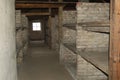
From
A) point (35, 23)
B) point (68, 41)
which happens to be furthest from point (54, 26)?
point (35, 23)

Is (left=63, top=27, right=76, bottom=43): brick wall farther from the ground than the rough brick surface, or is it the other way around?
(left=63, top=27, right=76, bottom=43): brick wall

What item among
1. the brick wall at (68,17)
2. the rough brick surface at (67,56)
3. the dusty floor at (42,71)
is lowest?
the dusty floor at (42,71)

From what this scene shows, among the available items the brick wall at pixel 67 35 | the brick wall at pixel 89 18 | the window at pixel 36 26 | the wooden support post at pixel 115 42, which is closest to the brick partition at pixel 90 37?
the brick wall at pixel 89 18

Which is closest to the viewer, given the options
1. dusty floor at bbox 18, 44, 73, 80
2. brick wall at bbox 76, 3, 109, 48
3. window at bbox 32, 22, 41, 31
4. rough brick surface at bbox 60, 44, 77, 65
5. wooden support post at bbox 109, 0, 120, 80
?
wooden support post at bbox 109, 0, 120, 80

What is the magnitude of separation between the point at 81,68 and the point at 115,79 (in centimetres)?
261

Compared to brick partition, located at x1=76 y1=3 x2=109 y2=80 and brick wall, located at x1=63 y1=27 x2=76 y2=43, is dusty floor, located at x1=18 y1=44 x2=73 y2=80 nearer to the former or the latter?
brick partition, located at x1=76 y1=3 x2=109 y2=80

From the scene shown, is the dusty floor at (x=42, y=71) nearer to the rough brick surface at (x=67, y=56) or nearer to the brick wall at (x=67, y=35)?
the rough brick surface at (x=67, y=56)

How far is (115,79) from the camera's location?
2332 mm

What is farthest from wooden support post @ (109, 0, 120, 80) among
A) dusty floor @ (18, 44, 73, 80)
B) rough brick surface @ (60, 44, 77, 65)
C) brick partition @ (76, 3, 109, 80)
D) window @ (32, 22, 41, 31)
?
window @ (32, 22, 41, 31)

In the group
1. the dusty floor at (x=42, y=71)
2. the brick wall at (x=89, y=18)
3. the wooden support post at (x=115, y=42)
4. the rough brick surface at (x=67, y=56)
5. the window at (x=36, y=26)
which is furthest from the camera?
the window at (x=36, y=26)

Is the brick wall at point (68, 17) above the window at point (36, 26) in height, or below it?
above

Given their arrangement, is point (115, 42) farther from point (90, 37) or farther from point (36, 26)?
point (36, 26)

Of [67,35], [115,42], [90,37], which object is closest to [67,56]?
[67,35]

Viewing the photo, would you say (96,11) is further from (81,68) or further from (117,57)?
(117,57)
